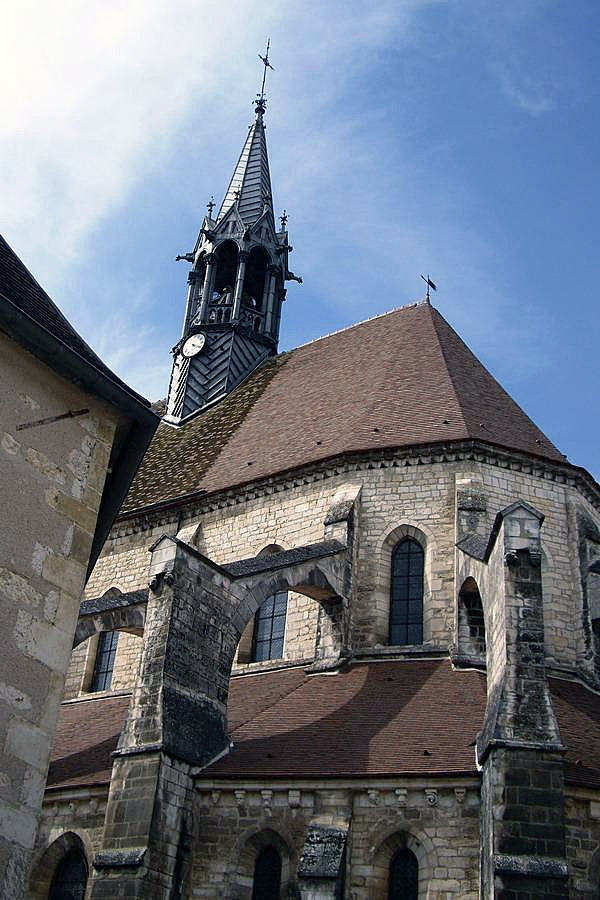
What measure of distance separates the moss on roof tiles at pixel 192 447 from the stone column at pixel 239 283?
165 centimetres

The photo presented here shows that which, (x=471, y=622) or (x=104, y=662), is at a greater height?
(x=104, y=662)

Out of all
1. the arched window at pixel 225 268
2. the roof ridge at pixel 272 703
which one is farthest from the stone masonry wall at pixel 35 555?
the arched window at pixel 225 268

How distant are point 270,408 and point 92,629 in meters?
7.98

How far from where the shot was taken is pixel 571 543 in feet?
54.2

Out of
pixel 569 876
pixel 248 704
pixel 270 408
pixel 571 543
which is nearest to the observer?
pixel 569 876

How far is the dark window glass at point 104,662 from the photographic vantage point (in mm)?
18672

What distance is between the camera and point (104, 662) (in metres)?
18.9

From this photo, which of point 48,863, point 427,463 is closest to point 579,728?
point 427,463

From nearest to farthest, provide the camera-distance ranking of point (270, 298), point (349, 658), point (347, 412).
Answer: point (349, 658), point (347, 412), point (270, 298)

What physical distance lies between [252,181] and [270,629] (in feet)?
56.1

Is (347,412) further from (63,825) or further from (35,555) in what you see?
(35,555)

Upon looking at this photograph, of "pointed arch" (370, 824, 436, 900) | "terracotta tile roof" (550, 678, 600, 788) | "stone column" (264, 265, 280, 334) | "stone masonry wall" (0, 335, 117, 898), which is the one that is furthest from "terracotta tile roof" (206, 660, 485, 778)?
"stone column" (264, 265, 280, 334)

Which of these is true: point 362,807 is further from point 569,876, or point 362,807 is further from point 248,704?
point 248,704

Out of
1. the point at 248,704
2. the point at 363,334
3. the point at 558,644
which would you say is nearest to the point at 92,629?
the point at 248,704
